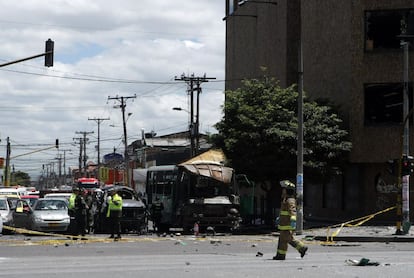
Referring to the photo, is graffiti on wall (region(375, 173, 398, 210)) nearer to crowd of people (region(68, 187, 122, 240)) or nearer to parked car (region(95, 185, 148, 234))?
parked car (region(95, 185, 148, 234))

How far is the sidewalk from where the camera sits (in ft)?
85.6

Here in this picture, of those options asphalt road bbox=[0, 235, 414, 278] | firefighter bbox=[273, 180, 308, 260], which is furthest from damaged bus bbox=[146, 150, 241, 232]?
firefighter bbox=[273, 180, 308, 260]

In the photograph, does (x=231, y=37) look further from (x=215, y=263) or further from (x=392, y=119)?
(x=215, y=263)

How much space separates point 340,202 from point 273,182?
5.28m

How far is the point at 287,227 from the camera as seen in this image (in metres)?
16.6

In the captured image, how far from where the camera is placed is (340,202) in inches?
1458

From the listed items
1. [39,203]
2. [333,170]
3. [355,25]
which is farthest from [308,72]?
[39,203]

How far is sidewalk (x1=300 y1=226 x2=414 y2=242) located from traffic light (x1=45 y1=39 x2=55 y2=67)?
1120 centimetres

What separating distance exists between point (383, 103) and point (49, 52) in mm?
15878

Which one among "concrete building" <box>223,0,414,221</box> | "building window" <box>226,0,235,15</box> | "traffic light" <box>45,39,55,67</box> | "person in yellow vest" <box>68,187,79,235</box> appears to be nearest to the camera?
"person in yellow vest" <box>68,187,79,235</box>

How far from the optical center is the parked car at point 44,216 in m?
27.9

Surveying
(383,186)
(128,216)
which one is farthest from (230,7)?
(128,216)

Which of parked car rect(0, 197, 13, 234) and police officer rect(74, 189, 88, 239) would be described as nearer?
police officer rect(74, 189, 88, 239)

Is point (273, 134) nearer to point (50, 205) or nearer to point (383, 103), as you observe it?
point (383, 103)
